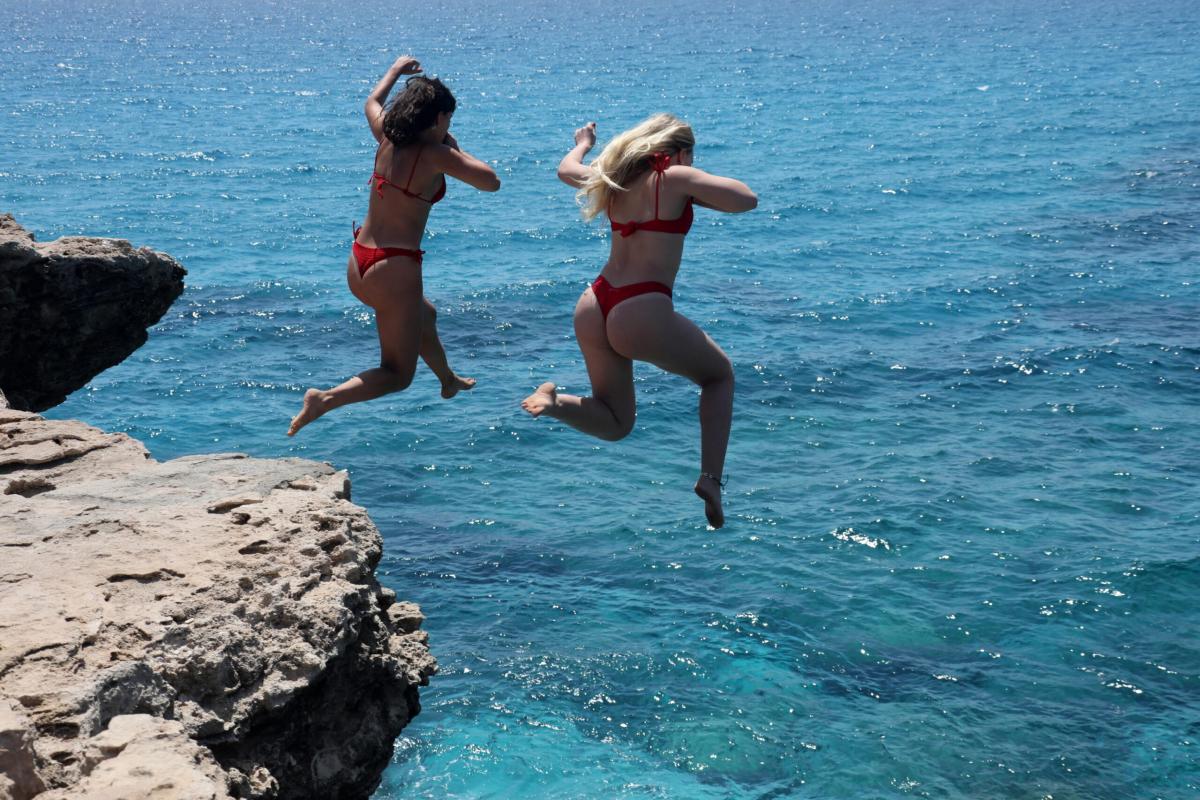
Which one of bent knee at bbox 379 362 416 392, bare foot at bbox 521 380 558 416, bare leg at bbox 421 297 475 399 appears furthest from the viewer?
bare leg at bbox 421 297 475 399

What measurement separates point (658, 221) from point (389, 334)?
2049mm

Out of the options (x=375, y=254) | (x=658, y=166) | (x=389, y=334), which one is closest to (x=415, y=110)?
(x=375, y=254)

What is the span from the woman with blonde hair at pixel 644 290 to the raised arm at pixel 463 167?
1.69 feet

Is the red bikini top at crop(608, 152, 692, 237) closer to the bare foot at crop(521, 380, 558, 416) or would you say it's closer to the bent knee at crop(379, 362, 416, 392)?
the bare foot at crop(521, 380, 558, 416)

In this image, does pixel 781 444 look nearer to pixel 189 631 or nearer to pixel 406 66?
pixel 406 66

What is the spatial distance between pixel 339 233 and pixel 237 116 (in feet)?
69.6

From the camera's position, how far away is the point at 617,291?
7.32m

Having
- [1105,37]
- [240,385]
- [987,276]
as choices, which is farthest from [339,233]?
[1105,37]

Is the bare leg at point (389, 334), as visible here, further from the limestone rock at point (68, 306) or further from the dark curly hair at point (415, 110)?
the limestone rock at point (68, 306)

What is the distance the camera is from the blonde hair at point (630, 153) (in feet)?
23.1

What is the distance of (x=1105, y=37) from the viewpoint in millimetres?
73062

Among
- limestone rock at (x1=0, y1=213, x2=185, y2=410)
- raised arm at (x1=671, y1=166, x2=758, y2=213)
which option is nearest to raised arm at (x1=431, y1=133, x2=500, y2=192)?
raised arm at (x1=671, y1=166, x2=758, y2=213)

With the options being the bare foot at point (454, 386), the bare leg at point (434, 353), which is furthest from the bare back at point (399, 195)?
the bare foot at point (454, 386)

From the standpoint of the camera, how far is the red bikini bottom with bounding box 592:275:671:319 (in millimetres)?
7262
